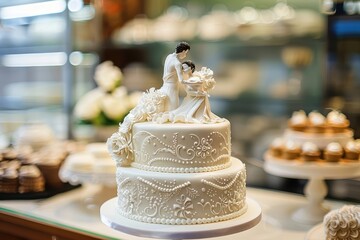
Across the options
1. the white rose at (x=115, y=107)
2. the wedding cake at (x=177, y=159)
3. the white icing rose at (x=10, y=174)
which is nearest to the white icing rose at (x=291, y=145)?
the wedding cake at (x=177, y=159)

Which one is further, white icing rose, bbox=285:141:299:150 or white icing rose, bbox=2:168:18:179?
white icing rose, bbox=2:168:18:179

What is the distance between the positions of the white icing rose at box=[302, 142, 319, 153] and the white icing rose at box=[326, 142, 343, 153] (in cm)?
5

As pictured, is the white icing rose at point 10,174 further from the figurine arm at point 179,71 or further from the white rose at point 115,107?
the figurine arm at point 179,71

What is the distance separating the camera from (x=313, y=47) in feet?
11.8

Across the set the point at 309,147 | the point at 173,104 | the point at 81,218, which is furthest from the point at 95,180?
the point at 309,147

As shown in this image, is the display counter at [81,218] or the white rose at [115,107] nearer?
the display counter at [81,218]

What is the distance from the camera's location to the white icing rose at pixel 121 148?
67.7 inches

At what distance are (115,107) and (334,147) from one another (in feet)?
3.99

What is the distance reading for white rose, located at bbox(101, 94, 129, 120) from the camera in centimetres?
267

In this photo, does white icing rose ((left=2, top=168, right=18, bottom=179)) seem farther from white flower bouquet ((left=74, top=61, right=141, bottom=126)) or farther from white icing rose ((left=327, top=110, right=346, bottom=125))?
white icing rose ((left=327, top=110, right=346, bottom=125))

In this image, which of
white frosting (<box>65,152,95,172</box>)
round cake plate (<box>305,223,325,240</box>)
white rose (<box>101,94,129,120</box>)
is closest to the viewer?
round cake plate (<box>305,223,325,240</box>)

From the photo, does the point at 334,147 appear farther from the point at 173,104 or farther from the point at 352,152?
the point at 173,104

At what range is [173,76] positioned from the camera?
69.4 inches

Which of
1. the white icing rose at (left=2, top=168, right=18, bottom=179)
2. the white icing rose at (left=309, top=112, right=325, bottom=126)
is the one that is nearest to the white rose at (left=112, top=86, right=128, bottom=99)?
the white icing rose at (left=2, top=168, right=18, bottom=179)
